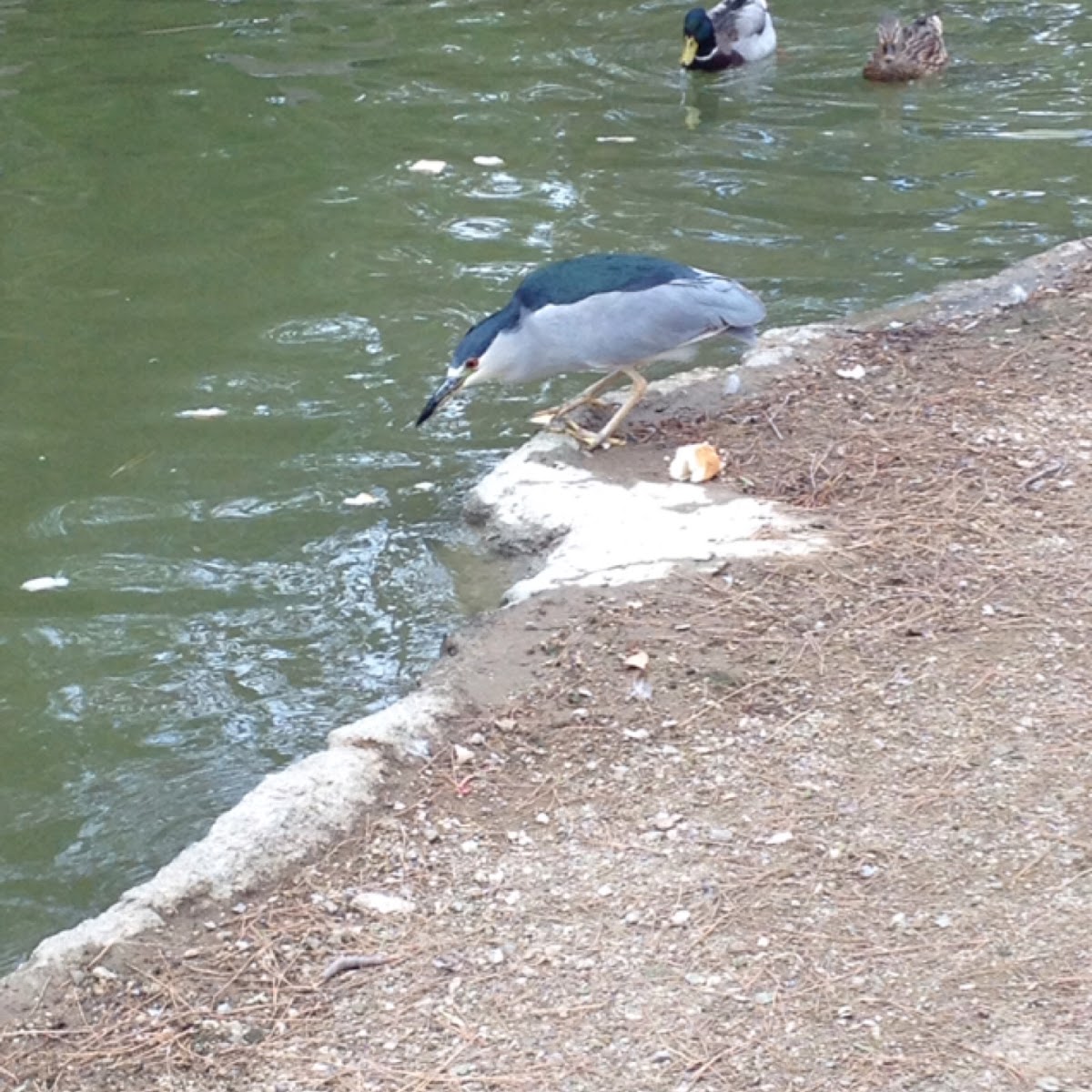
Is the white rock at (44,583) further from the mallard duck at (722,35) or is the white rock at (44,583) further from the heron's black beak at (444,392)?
the mallard duck at (722,35)

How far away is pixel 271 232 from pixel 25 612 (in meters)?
4.17

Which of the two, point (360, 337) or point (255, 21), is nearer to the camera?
point (360, 337)

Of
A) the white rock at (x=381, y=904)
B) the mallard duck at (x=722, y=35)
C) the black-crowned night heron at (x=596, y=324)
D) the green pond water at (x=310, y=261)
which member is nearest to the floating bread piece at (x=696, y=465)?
the black-crowned night heron at (x=596, y=324)

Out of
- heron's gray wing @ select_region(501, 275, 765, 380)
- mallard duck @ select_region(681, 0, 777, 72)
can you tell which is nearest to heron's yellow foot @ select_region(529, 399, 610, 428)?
heron's gray wing @ select_region(501, 275, 765, 380)

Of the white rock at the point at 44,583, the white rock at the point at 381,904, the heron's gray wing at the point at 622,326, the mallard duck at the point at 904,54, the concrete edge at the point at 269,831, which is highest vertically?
the heron's gray wing at the point at 622,326

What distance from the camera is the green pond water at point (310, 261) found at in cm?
554

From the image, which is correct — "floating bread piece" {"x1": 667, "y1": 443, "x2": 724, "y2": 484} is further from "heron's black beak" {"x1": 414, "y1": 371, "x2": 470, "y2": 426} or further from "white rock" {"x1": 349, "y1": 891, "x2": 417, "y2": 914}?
"white rock" {"x1": 349, "y1": 891, "x2": 417, "y2": 914}

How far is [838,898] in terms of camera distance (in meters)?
3.88

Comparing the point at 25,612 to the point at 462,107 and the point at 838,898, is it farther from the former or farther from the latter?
the point at 462,107

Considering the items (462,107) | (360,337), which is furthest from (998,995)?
(462,107)

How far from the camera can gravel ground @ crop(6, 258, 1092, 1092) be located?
3.48m

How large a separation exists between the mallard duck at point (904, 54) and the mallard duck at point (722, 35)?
112cm

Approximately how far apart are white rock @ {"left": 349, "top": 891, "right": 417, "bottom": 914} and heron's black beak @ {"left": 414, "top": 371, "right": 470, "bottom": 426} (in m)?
2.43

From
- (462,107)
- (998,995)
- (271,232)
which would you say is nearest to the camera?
(998,995)
